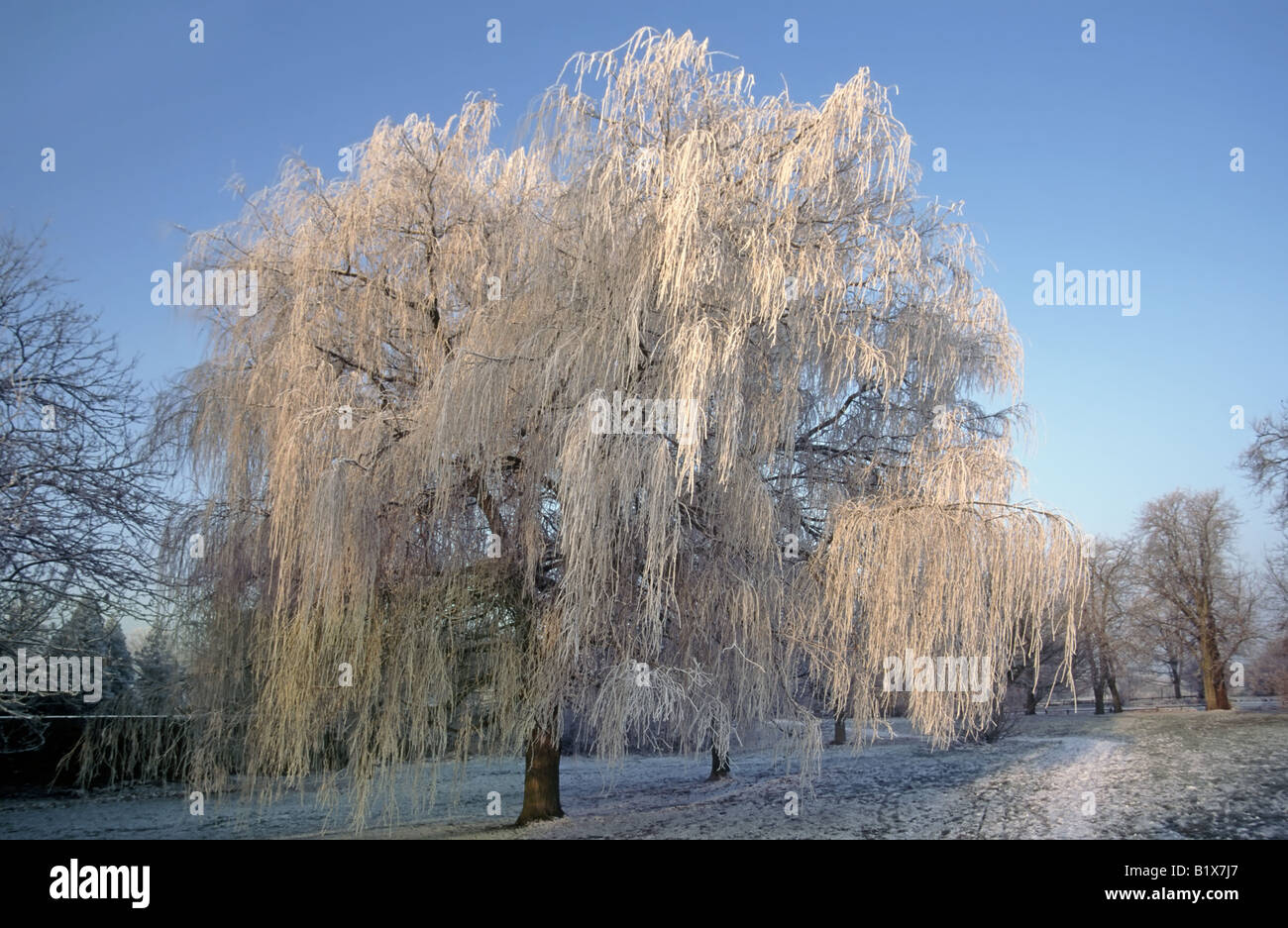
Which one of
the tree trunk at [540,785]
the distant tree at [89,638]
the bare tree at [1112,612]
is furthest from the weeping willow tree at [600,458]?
the bare tree at [1112,612]

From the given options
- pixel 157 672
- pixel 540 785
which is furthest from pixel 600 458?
pixel 157 672

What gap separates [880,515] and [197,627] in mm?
6627

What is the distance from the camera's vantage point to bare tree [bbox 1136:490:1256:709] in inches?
717

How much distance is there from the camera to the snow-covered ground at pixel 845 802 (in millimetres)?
7969

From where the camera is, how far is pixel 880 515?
686 cm

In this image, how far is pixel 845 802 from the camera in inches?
361

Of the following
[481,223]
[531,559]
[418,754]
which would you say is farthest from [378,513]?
[481,223]

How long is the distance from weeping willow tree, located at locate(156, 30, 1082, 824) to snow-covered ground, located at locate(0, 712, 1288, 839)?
102cm

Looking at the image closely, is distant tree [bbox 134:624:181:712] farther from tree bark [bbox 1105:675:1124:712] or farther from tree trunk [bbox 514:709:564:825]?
tree bark [bbox 1105:675:1124:712]

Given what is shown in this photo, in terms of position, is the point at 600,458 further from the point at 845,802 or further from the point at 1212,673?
the point at 1212,673

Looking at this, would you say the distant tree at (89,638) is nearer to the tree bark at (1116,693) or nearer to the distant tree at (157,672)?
the distant tree at (157,672)

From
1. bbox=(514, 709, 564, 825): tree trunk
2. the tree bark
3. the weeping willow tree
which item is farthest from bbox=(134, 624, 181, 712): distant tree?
the tree bark

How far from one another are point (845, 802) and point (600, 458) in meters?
5.39
